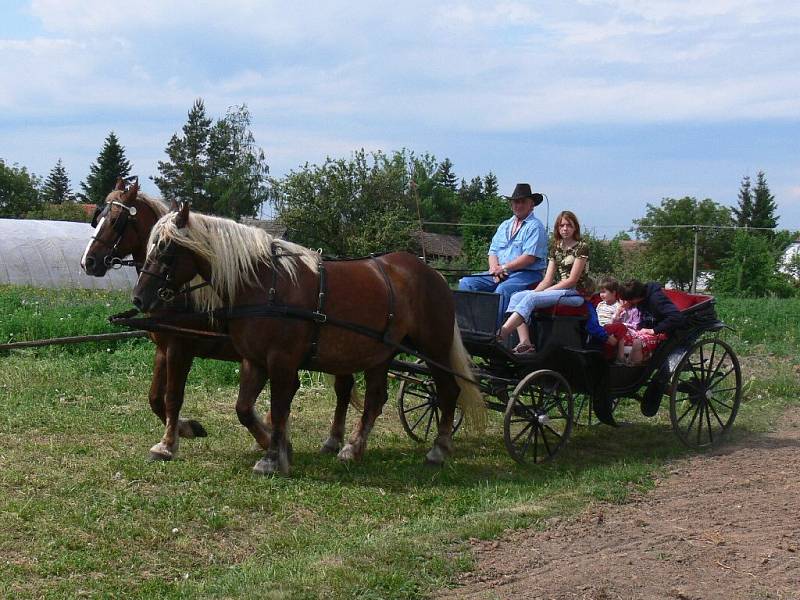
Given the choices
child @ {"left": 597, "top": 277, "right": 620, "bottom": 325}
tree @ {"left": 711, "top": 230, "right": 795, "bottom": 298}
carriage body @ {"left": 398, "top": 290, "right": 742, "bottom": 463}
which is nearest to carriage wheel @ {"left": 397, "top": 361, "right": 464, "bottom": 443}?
carriage body @ {"left": 398, "top": 290, "right": 742, "bottom": 463}

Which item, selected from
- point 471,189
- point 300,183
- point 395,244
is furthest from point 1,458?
point 471,189

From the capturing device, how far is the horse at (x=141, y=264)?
20.0 ft

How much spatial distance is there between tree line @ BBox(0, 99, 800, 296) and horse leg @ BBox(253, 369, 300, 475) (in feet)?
16.5

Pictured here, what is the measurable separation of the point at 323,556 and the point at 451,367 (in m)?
2.61

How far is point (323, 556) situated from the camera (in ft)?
14.6

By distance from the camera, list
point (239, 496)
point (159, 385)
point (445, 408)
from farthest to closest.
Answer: point (445, 408)
point (159, 385)
point (239, 496)

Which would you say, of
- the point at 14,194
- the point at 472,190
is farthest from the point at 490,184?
the point at 14,194

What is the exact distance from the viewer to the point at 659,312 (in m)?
7.49

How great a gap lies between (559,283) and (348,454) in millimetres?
2194

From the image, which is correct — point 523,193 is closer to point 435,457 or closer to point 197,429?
point 435,457

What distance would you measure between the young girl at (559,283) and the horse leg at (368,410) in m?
1.03

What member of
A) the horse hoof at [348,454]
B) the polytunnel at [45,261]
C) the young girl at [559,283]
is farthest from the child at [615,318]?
the polytunnel at [45,261]

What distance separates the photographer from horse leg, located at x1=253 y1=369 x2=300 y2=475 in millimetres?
5914

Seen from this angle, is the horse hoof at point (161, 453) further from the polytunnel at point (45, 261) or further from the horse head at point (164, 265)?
the polytunnel at point (45, 261)
